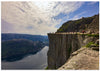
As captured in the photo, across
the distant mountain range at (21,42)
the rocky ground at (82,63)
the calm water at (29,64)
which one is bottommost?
the calm water at (29,64)

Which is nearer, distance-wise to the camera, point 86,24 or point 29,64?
point 86,24

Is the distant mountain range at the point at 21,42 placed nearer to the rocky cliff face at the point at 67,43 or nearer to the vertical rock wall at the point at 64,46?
the vertical rock wall at the point at 64,46

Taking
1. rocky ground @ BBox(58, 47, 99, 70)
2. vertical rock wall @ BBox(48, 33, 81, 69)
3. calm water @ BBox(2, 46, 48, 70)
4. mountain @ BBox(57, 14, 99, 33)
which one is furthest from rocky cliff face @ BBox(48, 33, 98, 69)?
calm water @ BBox(2, 46, 48, 70)

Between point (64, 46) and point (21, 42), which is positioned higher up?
point (64, 46)

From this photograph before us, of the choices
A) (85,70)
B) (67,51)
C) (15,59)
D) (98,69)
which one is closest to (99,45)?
(98,69)

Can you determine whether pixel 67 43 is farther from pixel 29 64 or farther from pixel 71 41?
pixel 29 64

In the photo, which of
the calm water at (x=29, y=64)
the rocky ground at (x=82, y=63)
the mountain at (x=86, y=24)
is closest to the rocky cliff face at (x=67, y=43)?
the rocky ground at (x=82, y=63)

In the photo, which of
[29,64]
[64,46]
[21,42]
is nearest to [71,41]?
[64,46]

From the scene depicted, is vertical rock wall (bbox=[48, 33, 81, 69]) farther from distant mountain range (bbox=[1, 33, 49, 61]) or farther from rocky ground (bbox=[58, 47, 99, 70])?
rocky ground (bbox=[58, 47, 99, 70])

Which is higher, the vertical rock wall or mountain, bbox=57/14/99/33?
mountain, bbox=57/14/99/33

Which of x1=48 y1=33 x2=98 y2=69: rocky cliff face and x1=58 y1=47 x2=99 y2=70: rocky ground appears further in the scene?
x1=48 y1=33 x2=98 y2=69: rocky cliff face

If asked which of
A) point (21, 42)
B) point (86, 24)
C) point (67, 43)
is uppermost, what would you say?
point (86, 24)
